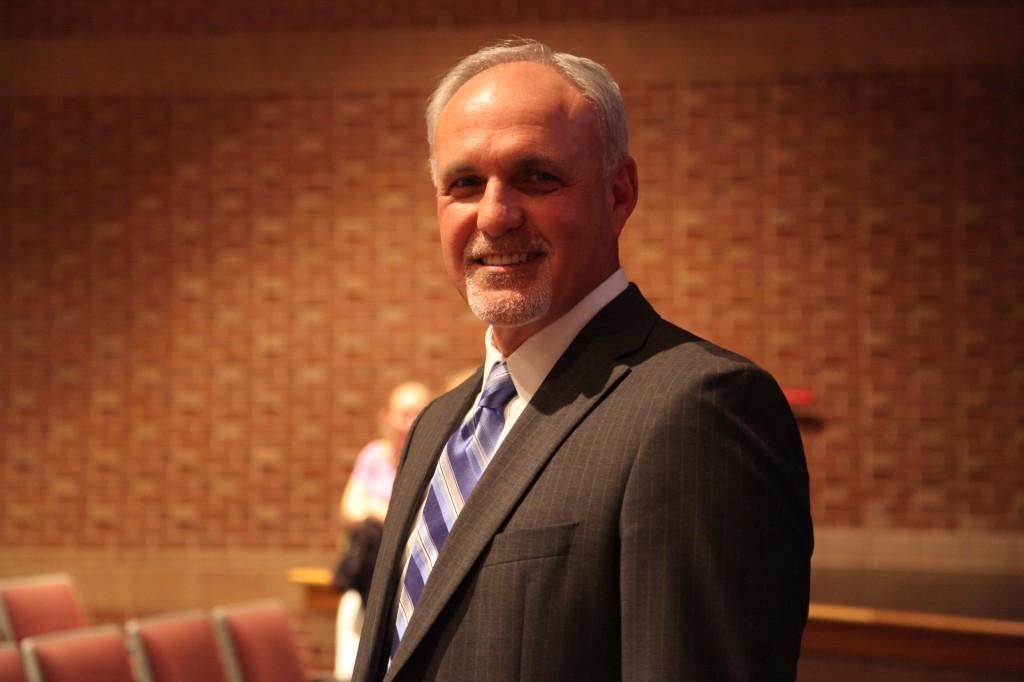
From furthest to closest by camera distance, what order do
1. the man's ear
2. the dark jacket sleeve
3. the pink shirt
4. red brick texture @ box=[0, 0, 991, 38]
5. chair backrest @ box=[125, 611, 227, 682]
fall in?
red brick texture @ box=[0, 0, 991, 38], the pink shirt, chair backrest @ box=[125, 611, 227, 682], the man's ear, the dark jacket sleeve

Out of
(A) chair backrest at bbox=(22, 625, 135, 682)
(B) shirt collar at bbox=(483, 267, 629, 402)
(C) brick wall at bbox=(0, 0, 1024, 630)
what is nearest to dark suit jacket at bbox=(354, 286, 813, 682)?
(B) shirt collar at bbox=(483, 267, 629, 402)

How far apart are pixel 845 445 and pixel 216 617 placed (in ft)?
13.9

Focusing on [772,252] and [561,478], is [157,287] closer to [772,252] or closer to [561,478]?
[772,252]

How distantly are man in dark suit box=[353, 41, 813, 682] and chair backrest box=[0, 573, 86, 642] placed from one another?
138 inches

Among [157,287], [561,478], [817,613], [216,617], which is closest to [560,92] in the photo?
[561,478]

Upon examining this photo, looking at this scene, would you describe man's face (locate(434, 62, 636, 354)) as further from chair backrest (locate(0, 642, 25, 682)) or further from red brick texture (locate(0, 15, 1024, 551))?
red brick texture (locate(0, 15, 1024, 551))

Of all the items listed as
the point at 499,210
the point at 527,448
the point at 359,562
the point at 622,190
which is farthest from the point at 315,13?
the point at 527,448

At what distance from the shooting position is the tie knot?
1.79 m

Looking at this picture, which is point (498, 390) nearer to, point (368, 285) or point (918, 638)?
point (918, 638)

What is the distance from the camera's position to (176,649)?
4.10 m

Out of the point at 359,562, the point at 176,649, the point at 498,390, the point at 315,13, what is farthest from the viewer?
the point at 315,13

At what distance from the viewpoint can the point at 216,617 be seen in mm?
4355

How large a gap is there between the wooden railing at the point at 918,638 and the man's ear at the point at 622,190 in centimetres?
333

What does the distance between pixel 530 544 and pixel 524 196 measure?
482 mm
